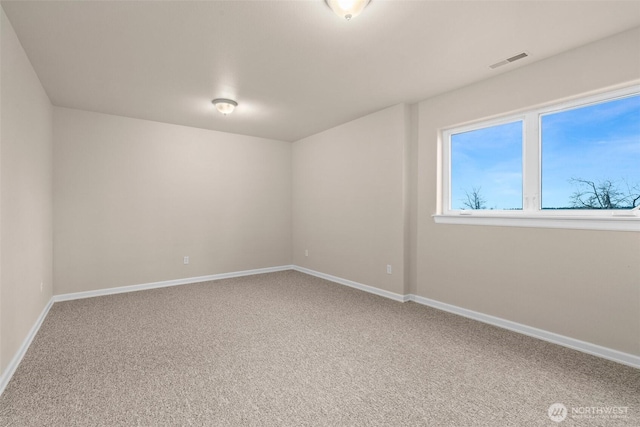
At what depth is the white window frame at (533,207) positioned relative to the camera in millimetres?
2514

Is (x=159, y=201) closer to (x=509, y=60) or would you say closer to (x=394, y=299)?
(x=394, y=299)

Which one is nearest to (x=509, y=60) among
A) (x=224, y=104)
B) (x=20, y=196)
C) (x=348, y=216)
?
(x=348, y=216)

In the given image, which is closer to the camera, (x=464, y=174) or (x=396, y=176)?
(x=464, y=174)

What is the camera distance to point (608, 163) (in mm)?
2639

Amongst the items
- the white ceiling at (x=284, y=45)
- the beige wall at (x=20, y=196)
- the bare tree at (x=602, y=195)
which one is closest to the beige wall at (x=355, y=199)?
the white ceiling at (x=284, y=45)

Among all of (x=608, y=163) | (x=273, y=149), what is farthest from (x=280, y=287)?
(x=608, y=163)

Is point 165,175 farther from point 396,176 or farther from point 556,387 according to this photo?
point 556,387

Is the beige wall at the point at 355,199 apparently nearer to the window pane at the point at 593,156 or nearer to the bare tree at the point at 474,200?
the bare tree at the point at 474,200

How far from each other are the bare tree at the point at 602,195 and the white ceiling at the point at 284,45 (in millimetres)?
1195

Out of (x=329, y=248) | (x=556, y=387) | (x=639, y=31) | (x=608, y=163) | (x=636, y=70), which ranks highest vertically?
(x=639, y=31)

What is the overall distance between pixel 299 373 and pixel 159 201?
12.3ft

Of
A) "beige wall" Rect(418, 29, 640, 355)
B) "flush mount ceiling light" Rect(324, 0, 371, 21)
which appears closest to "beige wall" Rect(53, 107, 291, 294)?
"beige wall" Rect(418, 29, 640, 355)

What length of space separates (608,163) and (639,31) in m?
1.00

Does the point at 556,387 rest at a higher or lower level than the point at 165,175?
lower
